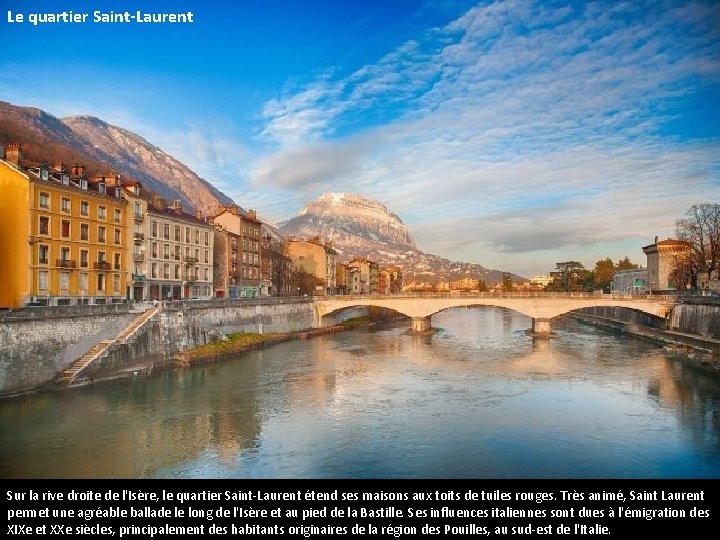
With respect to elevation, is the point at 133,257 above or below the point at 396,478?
above

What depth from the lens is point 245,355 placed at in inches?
1957

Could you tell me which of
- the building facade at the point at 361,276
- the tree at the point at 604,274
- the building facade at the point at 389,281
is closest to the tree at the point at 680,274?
the tree at the point at 604,274

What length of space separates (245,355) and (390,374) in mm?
15023

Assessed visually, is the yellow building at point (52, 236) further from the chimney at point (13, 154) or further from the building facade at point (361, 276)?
the building facade at point (361, 276)

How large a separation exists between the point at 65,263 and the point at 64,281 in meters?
1.45

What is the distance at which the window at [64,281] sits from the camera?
139ft

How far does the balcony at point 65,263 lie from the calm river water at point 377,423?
1253 cm

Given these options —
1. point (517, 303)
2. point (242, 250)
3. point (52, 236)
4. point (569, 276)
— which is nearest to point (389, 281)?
point (569, 276)

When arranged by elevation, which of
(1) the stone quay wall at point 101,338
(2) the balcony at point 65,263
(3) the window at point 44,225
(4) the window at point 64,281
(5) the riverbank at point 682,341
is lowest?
(5) the riverbank at point 682,341

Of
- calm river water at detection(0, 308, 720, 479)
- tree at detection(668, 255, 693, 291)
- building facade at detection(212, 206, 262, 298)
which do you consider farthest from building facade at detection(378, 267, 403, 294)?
calm river water at detection(0, 308, 720, 479)

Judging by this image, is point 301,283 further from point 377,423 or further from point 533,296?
point 377,423

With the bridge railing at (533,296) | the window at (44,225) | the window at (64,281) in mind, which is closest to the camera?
the window at (44,225)
